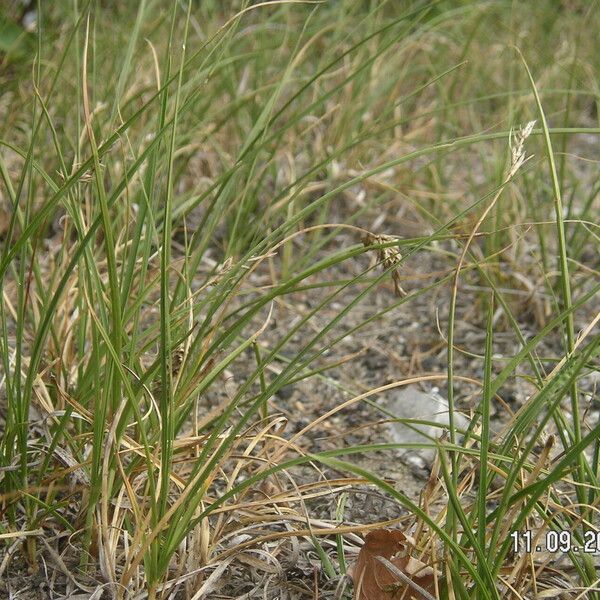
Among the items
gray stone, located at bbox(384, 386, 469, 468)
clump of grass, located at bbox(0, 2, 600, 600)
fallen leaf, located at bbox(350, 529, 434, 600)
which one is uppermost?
clump of grass, located at bbox(0, 2, 600, 600)

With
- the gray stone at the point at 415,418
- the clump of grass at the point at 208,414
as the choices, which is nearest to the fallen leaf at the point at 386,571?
the clump of grass at the point at 208,414

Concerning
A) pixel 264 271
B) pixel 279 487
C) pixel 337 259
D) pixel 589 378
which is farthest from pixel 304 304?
pixel 337 259

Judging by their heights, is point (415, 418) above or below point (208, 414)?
below

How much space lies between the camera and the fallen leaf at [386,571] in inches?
44.8

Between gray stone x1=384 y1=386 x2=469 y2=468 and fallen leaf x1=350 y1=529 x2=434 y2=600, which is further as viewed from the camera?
gray stone x1=384 y1=386 x2=469 y2=468

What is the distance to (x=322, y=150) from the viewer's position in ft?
8.14

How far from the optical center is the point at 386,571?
1152mm

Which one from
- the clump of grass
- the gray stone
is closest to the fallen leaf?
the clump of grass

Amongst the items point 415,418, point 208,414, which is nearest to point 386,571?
point 208,414

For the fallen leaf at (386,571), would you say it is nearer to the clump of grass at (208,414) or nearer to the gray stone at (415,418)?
the clump of grass at (208,414)

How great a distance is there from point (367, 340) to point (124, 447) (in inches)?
32.1

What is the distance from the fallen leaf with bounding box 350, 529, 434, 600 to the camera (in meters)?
1.14

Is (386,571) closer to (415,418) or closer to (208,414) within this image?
(208,414)

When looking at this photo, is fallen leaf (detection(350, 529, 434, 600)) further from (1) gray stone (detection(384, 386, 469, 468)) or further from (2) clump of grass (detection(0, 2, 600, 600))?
(1) gray stone (detection(384, 386, 469, 468))
